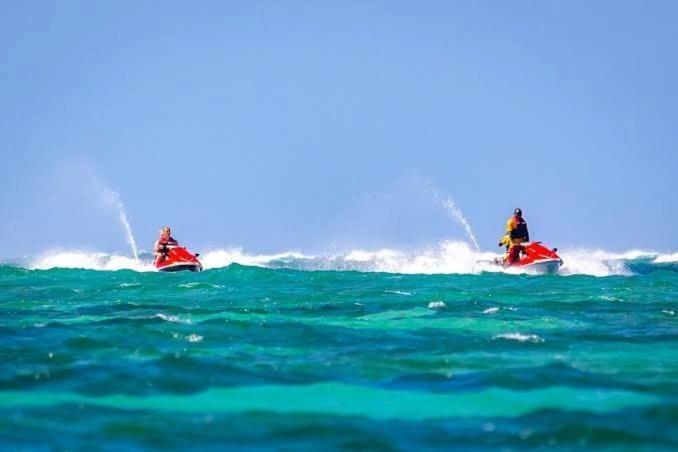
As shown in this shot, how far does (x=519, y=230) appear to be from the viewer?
3130cm

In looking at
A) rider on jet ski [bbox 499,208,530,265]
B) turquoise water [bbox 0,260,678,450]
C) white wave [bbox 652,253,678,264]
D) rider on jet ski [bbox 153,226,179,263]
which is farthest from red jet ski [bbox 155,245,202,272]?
white wave [bbox 652,253,678,264]

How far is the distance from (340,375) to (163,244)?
85.1 feet

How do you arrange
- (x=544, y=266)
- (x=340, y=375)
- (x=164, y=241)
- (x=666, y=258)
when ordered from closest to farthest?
(x=340, y=375)
(x=544, y=266)
(x=164, y=241)
(x=666, y=258)

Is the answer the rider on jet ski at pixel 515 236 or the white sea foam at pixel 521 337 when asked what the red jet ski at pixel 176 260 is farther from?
the white sea foam at pixel 521 337

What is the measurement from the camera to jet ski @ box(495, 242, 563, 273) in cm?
2995

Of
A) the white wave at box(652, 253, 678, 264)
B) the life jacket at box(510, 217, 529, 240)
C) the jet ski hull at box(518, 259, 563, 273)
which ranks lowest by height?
the jet ski hull at box(518, 259, 563, 273)

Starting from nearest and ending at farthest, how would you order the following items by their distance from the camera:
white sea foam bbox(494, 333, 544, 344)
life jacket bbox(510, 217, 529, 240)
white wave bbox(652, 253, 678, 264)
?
white sea foam bbox(494, 333, 544, 344)
life jacket bbox(510, 217, 529, 240)
white wave bbox(652, 253, 678, 264)

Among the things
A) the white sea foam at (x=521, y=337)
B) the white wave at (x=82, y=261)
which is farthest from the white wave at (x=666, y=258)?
the white sea foam at (x=521, y=337)

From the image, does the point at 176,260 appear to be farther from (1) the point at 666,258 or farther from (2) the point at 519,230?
(1) the point at 666,258

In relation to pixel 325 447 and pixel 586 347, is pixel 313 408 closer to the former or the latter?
pixel 325 447

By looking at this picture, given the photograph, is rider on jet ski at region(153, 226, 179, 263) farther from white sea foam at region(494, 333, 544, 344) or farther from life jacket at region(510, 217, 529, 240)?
white sea foam at region(494, 333, 544, 344)

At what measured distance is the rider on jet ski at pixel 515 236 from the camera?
31.1 m

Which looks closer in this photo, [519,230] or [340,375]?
[340,375]

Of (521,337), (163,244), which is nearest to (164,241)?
(163,244)
